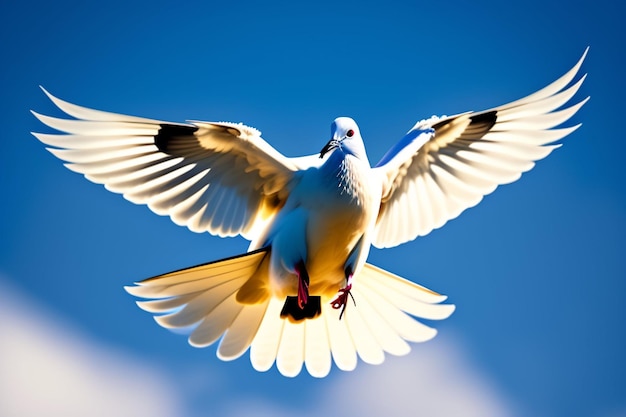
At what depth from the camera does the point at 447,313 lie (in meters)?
8.44

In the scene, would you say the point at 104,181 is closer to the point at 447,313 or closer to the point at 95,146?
the point at 95,146

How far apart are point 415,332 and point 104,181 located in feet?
10.3

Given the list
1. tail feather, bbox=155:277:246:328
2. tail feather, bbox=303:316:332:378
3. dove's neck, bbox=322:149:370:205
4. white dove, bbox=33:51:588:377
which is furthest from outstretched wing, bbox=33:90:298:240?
tail feather, bbox=303:316:332:378

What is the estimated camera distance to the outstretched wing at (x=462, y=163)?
867 cm

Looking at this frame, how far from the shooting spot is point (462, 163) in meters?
8.99

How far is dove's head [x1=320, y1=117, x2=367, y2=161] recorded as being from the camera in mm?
7449

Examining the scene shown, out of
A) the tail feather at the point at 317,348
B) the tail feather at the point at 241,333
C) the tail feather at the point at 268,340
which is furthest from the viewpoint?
the tail feather at the point at 317,348

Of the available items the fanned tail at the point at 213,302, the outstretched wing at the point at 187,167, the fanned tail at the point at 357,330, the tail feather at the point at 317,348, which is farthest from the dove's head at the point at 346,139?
the tail feather at the point at 317,348

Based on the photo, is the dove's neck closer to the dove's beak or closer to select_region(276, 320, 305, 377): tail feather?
the dove's beak

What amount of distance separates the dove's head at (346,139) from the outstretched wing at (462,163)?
961 millimetres

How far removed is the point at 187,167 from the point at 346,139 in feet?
4.82

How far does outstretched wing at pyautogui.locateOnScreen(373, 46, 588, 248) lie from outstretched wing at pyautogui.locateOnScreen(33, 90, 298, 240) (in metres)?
1.23

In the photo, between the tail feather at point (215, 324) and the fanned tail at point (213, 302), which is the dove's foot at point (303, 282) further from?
the tail feather at point (215, 324)

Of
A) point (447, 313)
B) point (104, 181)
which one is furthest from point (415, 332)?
point (104, 181)
